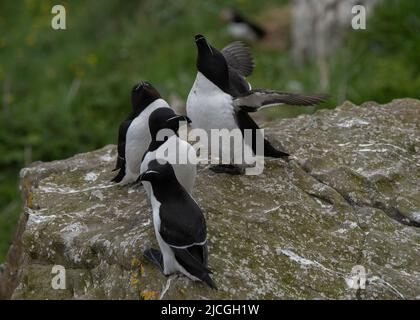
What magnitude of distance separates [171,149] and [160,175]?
382mm

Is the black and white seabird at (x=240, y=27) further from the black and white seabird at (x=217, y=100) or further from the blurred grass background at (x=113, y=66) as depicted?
the black and white seabird at (x=217, y=100)

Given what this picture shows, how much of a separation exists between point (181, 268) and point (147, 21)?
915 cm

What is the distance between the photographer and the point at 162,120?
4.71 meters

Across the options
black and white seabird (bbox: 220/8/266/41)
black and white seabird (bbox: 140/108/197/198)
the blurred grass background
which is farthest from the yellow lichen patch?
black and white seabird (bbox: 220/8/266/41)

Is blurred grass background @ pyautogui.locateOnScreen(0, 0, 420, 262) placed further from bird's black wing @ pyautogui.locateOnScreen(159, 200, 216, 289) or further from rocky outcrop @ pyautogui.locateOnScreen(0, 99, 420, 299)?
bird's black wing @ pyautogui.locateOnScreen(159, 200, 216, 289)

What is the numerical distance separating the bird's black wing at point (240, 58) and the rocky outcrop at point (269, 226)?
558 mm

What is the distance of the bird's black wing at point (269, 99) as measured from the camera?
16.2ft

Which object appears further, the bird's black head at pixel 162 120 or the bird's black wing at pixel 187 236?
the bird's black head at pixel 162 120

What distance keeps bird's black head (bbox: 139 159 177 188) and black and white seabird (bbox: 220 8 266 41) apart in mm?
7465

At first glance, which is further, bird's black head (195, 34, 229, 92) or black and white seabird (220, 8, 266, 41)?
black and white seabird (220, 8, 266, 41)

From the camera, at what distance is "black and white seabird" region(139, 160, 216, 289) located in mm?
4152

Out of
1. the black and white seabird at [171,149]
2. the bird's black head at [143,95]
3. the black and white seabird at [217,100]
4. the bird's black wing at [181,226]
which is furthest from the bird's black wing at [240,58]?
the bird's black wing at [181,226]

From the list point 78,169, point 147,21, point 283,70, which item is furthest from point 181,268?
point 147,21

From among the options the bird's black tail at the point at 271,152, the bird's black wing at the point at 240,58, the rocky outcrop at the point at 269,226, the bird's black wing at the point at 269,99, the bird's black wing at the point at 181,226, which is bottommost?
the rocky outcrop at the point at 269,226
